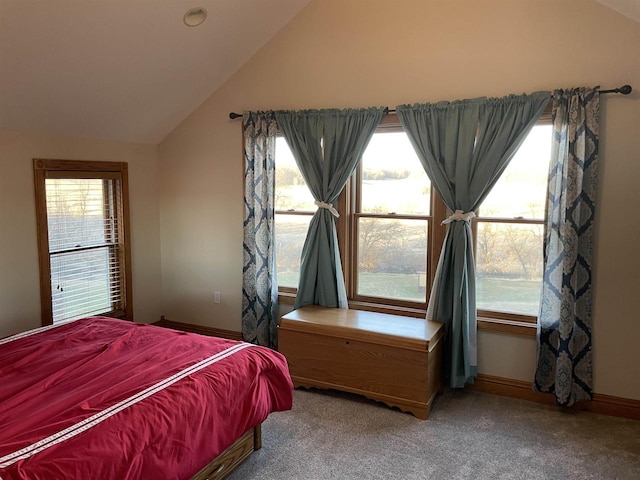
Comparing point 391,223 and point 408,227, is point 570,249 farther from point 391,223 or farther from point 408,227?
point 391,223

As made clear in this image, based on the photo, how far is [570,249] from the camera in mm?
3129

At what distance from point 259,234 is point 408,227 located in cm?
120

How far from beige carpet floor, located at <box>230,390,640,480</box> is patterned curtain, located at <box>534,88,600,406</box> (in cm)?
28

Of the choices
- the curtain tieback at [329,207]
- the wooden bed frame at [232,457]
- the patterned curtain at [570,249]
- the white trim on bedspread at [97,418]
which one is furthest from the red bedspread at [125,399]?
the patterned curtain at [570,249]

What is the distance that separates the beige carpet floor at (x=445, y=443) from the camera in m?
2.62

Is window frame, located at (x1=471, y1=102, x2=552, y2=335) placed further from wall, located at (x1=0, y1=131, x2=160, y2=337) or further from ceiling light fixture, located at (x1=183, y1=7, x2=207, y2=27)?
wall, located at (x1=0, y1=131, x2=160, y2=337)

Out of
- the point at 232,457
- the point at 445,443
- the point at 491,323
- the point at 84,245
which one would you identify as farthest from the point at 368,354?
the point at 84,245

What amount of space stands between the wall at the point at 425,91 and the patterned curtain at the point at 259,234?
17cm

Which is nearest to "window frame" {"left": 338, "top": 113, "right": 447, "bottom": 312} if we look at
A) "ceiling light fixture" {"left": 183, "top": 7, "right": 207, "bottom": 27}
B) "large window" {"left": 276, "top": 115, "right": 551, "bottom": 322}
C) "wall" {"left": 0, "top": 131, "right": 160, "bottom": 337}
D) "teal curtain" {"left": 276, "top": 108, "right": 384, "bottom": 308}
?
"large window" {"left": 276, "top": 115, "right": 551, "bottom": 322}

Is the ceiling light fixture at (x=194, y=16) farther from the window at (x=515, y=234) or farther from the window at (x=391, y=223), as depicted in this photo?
the window at (x=515, y=234)

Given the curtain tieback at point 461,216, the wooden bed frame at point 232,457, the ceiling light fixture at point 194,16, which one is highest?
the ceiling light fixture at point 194,16

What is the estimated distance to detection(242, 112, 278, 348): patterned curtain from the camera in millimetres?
4055

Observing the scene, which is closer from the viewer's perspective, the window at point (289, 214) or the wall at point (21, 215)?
the wall at point (21, 215)

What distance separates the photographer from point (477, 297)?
3576 mm
